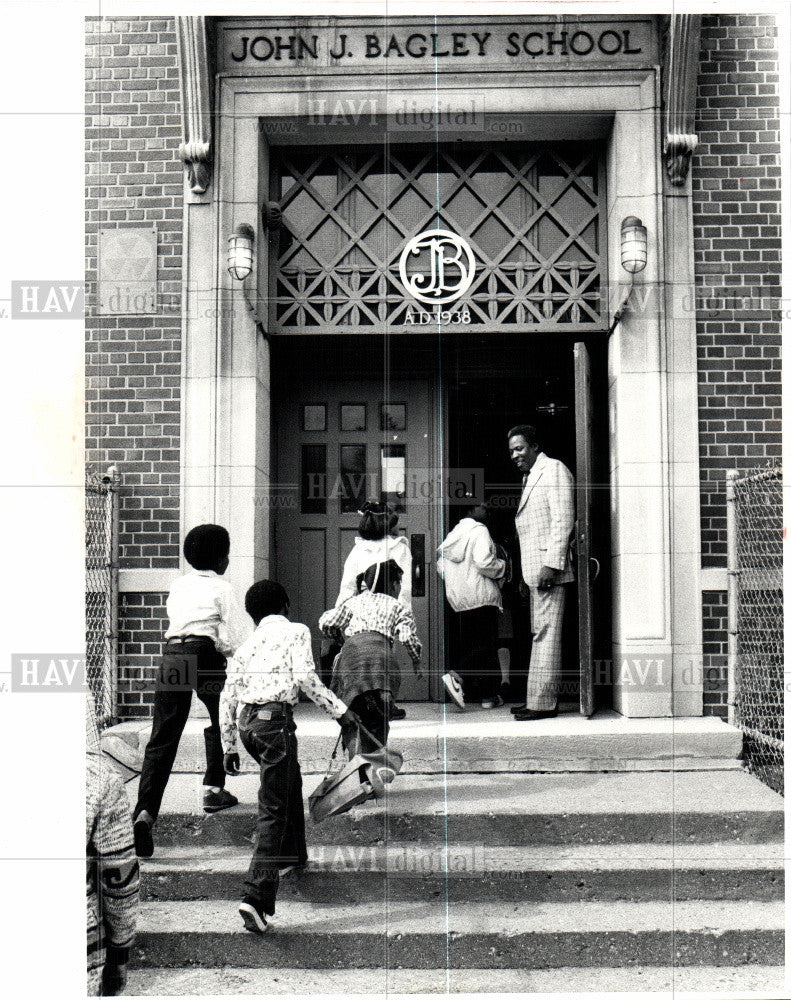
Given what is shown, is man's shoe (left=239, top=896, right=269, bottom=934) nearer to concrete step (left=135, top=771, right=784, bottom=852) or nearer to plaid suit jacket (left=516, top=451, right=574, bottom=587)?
concrete step (left=135, top=771, right=784, bottom=852)

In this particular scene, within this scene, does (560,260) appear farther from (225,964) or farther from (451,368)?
(225,964)

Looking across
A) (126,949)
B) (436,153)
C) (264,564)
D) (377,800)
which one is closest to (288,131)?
(436,153)

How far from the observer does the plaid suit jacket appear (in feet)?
21.1

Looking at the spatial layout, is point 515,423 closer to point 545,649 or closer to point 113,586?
point 545,649

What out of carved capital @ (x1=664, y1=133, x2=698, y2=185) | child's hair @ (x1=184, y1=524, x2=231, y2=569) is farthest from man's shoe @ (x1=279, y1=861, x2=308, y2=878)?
carved capital @ (x1=664, y1=133, x2=698, y2=185)

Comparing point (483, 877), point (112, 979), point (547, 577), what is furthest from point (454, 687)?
point (112, 979)

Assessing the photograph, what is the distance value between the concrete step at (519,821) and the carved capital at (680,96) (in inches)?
161

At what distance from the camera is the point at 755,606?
6.10 meters

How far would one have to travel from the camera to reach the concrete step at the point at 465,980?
4.19 m

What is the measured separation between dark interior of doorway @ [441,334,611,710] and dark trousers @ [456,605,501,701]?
27 cm

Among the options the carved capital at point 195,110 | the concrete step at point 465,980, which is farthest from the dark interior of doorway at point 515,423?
the concrete step at point 465,980

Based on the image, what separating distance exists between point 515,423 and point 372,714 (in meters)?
3.63

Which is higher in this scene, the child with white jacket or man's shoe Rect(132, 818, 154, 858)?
the child with white jacket

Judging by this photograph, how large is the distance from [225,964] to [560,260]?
5.06 m
